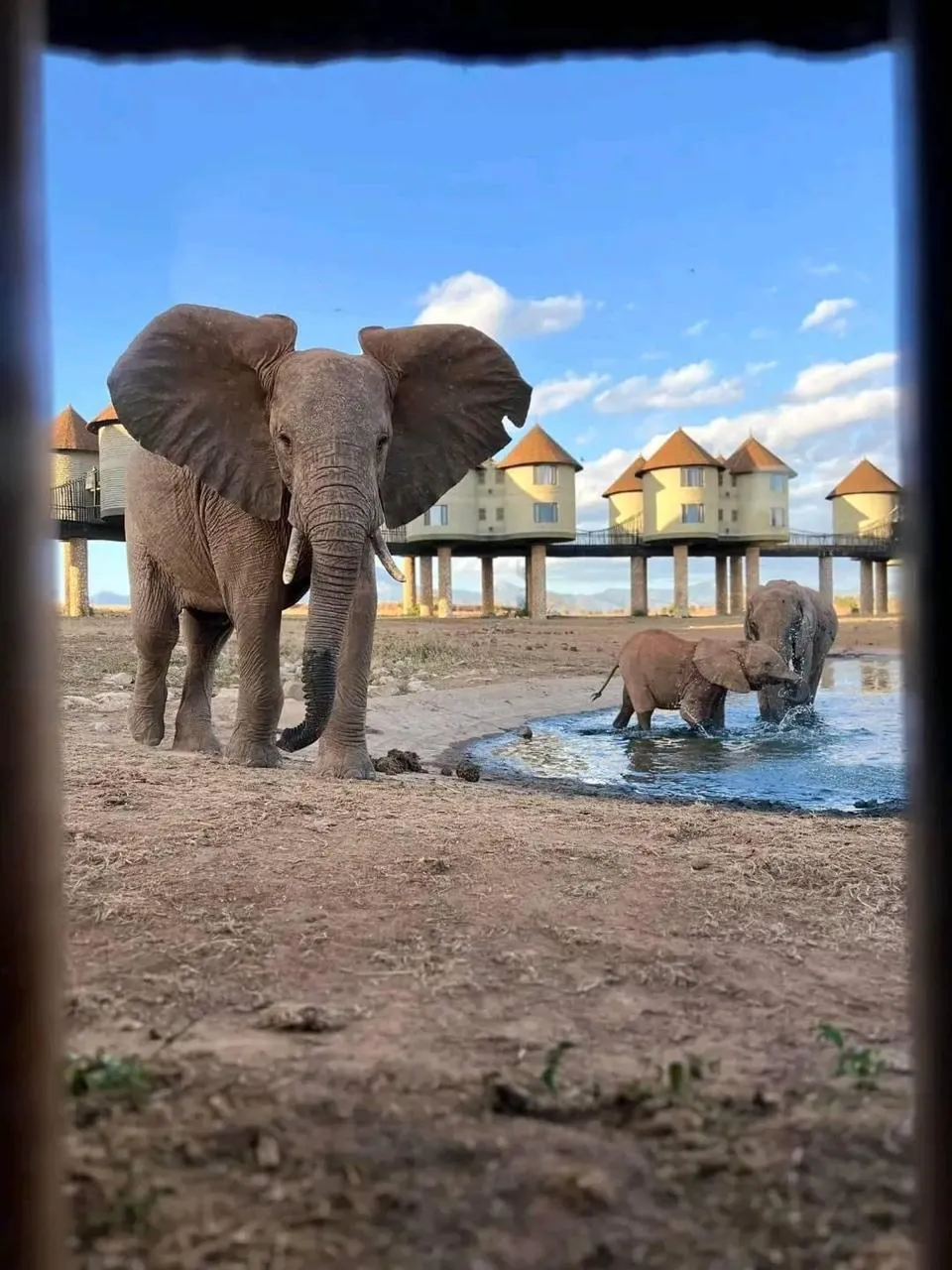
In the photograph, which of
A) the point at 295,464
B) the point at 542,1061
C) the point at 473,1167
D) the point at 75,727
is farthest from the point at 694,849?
the point at 75,727

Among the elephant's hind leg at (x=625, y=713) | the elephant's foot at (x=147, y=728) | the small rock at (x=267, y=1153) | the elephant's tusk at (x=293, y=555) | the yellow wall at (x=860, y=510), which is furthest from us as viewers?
the yellow wall at (x=860, y=510)

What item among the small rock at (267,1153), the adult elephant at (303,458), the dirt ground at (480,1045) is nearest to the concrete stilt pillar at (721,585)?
the adult elephant at (303,458)

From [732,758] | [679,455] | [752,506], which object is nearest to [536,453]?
[679,455]

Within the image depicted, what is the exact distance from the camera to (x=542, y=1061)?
223cm

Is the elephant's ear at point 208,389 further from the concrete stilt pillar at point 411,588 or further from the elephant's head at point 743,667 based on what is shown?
the concrete stilt pillar at point 411,588

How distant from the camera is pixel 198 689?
9.53 metres

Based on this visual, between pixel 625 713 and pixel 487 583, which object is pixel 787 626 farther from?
pixel 487 583

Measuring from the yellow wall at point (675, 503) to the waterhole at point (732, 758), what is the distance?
102 ft

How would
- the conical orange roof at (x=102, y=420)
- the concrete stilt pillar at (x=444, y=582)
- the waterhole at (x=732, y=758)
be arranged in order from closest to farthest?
the waterhole at (x=732, y=758) → the conical orange roof at (x=102, y=420) → the concrete stilt pillar at (x=444, y=582)

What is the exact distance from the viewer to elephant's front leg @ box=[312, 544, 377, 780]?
7.40 metres

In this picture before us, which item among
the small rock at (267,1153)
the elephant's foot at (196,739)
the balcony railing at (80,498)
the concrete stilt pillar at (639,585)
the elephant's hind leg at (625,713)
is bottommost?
the elephant's hind leg at (625,713)

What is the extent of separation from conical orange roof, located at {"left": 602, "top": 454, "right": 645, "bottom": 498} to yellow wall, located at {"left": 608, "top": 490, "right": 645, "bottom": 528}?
0.63 feet

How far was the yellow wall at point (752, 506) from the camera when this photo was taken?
4881 centimetres

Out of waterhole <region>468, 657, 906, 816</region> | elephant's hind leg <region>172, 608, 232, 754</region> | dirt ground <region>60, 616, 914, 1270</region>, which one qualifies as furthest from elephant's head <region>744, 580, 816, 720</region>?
dirt ground <region>60, 616, 914, 1270</region>
